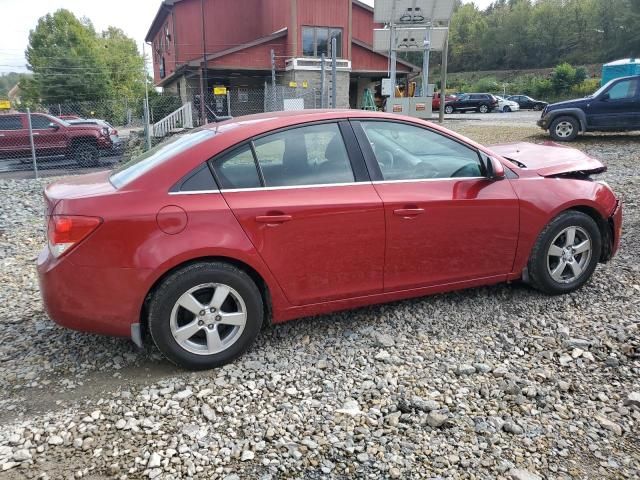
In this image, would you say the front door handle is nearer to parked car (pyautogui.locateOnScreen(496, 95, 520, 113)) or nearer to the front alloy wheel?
the front alloy wheel

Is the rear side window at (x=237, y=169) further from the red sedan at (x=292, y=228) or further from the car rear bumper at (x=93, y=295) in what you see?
the car rear bumper at (x=93, y=295)

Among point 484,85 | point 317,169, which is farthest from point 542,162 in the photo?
point 484,85

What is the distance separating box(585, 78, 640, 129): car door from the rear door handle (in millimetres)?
13716

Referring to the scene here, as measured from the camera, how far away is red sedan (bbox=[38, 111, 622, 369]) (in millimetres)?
3172

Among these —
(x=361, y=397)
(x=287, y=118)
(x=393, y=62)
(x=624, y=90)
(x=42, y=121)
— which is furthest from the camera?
(x=393, y=62)

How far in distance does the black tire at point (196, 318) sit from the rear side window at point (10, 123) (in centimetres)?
1417

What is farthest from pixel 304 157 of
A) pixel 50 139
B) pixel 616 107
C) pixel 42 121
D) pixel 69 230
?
pixel 42 121

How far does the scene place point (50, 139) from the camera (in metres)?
14.7

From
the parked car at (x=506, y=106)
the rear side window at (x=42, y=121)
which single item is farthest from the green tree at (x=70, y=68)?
the parked car at (x=506, y=106)

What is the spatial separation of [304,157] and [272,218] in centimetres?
53

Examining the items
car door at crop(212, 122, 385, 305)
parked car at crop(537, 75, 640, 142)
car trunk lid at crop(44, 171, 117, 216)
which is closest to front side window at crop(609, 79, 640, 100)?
parked car at crop(537, 75, 640, 142)

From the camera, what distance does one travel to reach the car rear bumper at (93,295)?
10.3 feet

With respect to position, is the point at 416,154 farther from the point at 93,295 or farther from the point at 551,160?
the point at 93,295

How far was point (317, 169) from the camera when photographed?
11.9 feet
